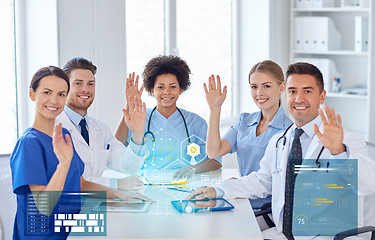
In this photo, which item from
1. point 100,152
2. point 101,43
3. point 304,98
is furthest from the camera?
point 101,43

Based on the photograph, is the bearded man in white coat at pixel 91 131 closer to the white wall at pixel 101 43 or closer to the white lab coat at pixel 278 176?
the white lab coat at pixel 278 176

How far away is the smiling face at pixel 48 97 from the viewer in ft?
6.79

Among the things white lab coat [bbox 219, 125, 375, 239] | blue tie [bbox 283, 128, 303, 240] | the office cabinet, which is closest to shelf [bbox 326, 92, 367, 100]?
the office cabinet

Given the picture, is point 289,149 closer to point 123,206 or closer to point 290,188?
point 290,188

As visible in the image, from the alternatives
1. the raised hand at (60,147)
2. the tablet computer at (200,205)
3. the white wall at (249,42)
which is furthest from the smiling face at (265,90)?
the white wall at (249,42)

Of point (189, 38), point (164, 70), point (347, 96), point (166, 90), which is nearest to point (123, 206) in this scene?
point (166, 90)

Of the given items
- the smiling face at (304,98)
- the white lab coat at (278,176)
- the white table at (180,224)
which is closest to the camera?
the white table at (180,224)

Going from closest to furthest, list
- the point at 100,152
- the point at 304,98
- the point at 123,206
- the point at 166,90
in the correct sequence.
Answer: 1. the point at 123,206
2. the point at 304,98
3. the point at 100,152
4. the point at 166,90

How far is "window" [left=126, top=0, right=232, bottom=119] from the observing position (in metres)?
3.96

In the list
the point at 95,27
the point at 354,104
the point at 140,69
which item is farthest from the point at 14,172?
the point at 354,104

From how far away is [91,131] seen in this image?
2641 millimetres

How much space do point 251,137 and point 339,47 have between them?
7.47ft

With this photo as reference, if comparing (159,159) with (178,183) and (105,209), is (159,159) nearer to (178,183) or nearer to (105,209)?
(178,183)

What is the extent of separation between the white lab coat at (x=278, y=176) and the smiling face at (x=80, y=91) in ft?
2.52
